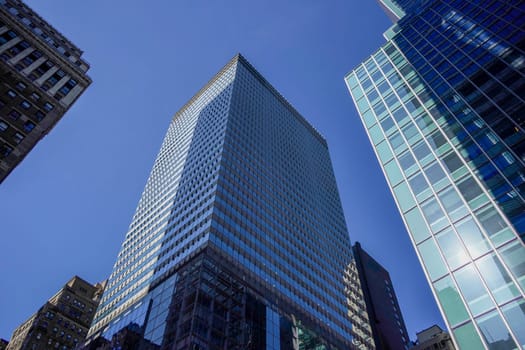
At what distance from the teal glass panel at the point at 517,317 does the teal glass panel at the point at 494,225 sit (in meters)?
3.43

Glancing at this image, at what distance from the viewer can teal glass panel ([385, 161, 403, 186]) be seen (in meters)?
28.5

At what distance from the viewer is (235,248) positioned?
65438 mm

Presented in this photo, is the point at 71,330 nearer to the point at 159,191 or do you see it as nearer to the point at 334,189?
the point at 159,191

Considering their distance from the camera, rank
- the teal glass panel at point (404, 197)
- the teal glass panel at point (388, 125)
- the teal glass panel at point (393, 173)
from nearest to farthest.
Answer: the teal glass panel at point (404, 197), the teal glass panel at point (393, 173), the teal glass panel at point (388, 125)

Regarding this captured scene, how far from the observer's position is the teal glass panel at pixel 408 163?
27.9 meters

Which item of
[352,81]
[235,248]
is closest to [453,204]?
[352,81]

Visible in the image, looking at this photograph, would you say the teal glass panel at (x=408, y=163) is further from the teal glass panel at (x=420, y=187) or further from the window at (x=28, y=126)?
the window at (x=28, y=126)

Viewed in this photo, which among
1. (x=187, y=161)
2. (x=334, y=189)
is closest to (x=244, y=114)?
(x=187, y=161)

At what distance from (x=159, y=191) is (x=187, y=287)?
48499mm

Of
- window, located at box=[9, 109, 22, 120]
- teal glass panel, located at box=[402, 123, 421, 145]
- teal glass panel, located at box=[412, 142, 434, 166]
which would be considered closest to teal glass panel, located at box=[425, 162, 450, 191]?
teal glass panel, located at box=[412, 142, 434, 166]

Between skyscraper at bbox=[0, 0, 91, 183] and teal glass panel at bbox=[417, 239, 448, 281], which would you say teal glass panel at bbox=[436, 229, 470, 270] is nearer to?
teal glass panel at bbox=[417, 239, 448, 281]

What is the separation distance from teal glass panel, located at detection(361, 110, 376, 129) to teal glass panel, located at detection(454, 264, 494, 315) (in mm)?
18934

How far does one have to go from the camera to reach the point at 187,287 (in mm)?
54906

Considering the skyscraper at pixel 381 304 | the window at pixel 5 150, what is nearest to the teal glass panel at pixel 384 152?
the window at pixel 5 150
